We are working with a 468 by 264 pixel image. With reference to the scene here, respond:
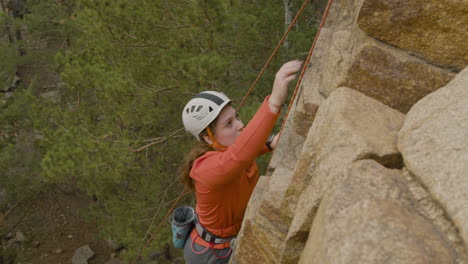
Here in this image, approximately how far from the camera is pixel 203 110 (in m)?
2.79

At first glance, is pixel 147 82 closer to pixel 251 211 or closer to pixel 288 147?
pixel 288 147

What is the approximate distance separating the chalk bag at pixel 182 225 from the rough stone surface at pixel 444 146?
2157 mm

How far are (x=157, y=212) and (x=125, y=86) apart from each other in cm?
289

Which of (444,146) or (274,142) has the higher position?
(444,146)

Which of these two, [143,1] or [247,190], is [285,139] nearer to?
[247,190]

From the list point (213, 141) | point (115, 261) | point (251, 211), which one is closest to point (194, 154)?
point (213, 141)

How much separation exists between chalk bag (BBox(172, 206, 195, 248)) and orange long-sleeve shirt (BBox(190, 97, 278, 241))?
0.23 m

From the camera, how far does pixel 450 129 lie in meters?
1.39

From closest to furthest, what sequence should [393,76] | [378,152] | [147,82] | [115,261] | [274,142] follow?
[378,152] → [393,76] → [274,142] → [147,82] → [115,261]

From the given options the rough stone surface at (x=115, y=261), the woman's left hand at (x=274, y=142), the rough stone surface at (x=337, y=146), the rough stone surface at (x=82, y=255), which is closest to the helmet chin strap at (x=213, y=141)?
the woman's left hand at (x=274, y=142)

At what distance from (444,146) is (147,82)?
246 inches

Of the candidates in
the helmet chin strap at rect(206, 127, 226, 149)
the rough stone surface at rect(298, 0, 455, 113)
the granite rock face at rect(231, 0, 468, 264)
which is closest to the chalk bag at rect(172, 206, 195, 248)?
the granite rock face at rect(231, 0, 468, 264)

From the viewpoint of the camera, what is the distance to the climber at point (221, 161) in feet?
7.63

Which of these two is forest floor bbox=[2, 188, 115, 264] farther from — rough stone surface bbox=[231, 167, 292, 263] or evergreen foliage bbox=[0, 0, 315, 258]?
rough stone surface bbox=[231, 167, 292, 263]
